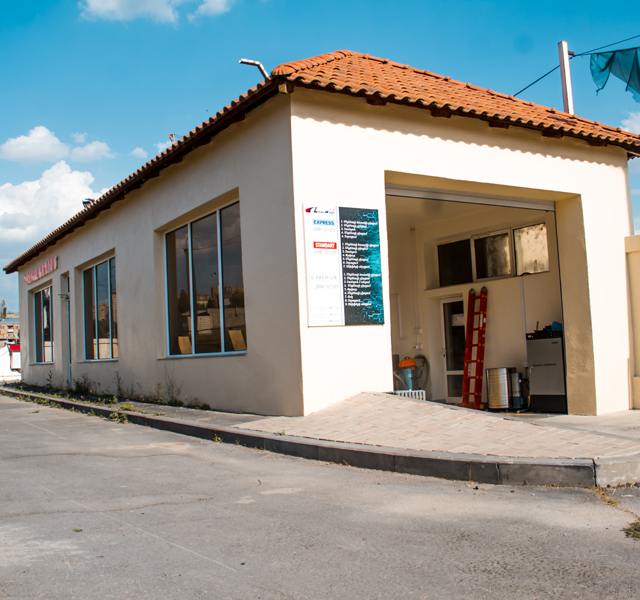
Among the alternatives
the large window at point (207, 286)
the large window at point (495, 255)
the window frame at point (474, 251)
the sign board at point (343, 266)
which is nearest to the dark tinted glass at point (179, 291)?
the large window at point (207, 286)

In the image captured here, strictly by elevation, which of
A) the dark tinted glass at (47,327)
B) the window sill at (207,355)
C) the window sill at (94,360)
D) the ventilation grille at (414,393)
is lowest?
the ventilation grille at (414,393)

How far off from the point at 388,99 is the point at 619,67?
6.92m

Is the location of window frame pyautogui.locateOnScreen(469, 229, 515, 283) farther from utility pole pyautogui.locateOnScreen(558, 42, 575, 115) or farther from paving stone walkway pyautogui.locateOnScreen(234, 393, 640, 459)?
paving stone walkway pyautogui.locateOnScreen(234, 393, 640, 459)

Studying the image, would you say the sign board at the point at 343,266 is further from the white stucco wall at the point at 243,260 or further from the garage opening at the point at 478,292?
the garage opening at the point at 478,292

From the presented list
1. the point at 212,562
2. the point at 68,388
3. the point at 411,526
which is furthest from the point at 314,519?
the point at 68,388

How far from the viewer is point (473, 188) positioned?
33.1 feet

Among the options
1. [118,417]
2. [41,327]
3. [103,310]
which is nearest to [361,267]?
[118,417]

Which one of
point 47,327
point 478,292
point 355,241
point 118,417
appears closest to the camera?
point 355,241

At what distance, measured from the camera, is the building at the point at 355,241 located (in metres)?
8.44

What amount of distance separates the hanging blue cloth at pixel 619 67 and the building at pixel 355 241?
1.26 meters

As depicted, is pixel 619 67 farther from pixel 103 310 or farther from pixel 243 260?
pixel 103 310

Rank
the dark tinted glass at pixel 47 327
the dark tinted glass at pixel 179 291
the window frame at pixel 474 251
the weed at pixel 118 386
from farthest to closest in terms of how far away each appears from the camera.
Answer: the dark tinted glass at pixel 47 327
the weed at pixel 118 386
the window frame at pixel 474 251
the dark tinted glass at pixel 179 291

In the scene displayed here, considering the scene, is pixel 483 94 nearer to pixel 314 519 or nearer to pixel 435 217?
pixel 435 217

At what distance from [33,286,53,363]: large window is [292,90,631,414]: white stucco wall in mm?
15001
